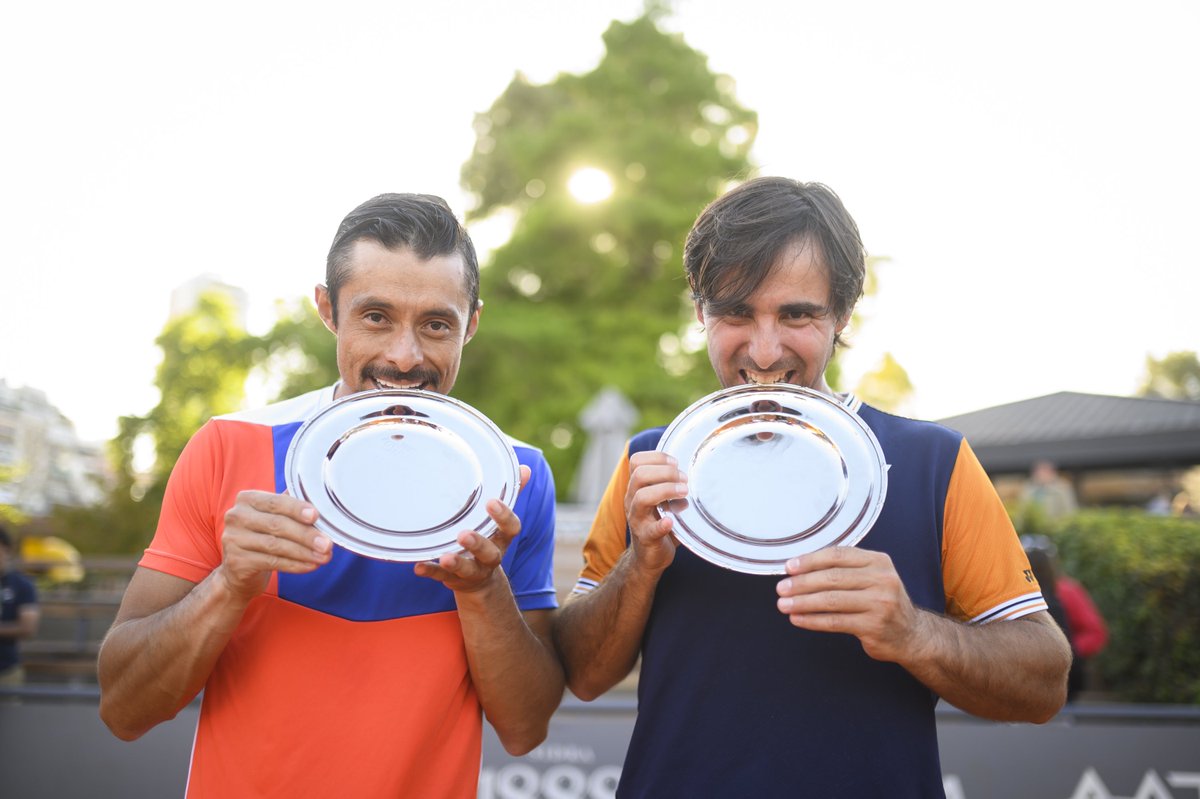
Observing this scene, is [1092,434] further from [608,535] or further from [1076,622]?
[608,535]

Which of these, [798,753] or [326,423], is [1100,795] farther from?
[326,423]

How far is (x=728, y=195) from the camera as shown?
2.41 meters

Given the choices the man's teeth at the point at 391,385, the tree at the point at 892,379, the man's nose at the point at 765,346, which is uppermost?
the tree at the point at 892,379

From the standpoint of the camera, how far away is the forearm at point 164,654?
196 centimetres

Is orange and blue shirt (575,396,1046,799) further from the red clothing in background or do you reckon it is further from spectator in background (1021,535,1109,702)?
the red clothing in background

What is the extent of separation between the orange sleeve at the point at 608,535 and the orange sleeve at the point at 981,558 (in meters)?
0.84

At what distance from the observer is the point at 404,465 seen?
2.12m

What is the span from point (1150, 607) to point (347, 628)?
6985 millimetres

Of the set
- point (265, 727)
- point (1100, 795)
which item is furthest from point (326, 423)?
point (1100, 795)

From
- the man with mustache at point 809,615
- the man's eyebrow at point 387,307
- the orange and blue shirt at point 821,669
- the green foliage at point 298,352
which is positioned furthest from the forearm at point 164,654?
the green foliage at point 298,352

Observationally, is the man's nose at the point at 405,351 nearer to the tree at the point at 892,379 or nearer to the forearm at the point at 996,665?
the forearm at the point at 996,665

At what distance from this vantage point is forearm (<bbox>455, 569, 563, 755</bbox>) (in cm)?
208

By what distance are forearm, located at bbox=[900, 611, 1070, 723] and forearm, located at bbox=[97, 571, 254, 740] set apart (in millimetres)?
1551

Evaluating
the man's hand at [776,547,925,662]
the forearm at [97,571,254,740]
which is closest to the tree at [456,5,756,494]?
the forearm at [97,571,254,740]
